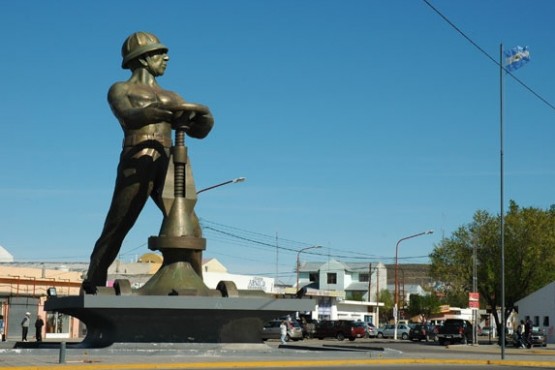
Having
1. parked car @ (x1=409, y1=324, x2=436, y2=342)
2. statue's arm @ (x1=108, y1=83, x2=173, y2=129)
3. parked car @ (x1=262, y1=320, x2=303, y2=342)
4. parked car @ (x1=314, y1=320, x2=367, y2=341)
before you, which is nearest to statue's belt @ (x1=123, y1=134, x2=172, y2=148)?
statue's arm @ (x1=108, y1=83, x2=173, y2=129)

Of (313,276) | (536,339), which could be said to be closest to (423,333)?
(536,339)

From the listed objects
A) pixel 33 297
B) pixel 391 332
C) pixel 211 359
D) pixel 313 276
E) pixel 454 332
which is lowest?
pixel 211 359

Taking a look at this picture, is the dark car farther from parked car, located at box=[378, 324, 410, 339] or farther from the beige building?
the beige building

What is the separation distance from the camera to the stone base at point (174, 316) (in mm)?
22312

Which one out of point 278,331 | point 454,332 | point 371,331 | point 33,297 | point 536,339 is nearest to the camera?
point 278,331

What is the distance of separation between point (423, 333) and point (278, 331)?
1694 cm

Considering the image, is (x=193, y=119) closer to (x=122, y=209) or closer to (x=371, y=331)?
(x=122, y=209)

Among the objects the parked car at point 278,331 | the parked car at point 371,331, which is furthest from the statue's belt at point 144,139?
the parked car at point 371,331

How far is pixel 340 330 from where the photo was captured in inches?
2318

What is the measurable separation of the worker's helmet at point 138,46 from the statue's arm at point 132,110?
3.78ft

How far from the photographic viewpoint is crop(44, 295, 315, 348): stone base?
878 inches

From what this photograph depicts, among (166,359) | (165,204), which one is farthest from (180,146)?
(166,359)

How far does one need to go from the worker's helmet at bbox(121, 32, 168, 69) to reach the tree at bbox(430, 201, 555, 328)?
3617 centimetres

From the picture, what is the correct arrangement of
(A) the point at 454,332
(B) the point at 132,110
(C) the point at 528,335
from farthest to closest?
(A) the point at 454,332 → (C) the point at 528,335 → (B) the point at 132,110
